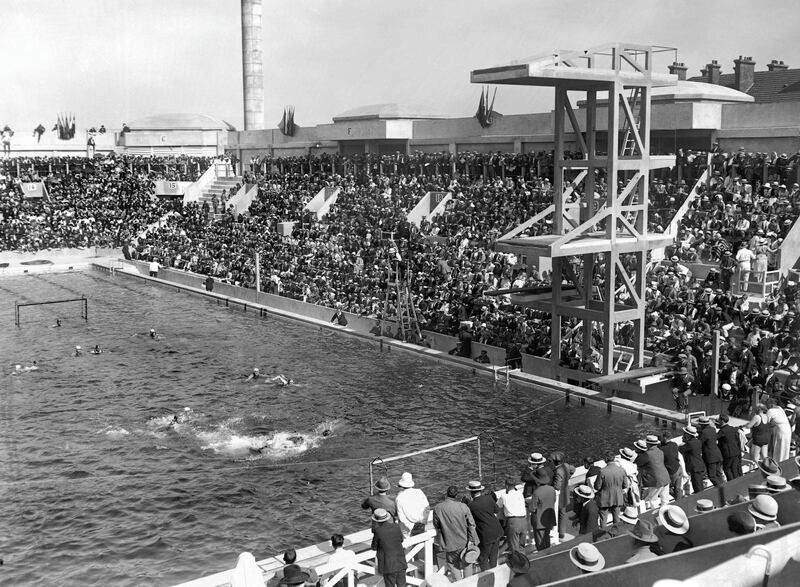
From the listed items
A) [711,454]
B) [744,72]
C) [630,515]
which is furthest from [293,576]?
[744,72]

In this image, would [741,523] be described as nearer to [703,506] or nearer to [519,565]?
[703,506]

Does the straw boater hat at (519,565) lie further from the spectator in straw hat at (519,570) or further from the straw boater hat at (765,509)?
the straw boater hat at (765,509)

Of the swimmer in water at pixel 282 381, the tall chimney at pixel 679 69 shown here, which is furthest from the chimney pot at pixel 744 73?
the swimmer in water at pixel 282 381

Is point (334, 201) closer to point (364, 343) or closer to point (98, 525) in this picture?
point (364, 343)

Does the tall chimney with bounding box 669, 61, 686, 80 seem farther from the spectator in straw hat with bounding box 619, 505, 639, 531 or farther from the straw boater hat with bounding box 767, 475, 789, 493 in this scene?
the straw boater hat with bounding box 767, 475, 789, 493

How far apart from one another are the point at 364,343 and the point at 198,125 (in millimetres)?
61577

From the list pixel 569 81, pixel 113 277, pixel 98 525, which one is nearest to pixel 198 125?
pixel 113 277

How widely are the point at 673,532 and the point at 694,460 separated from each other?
5.45 metres

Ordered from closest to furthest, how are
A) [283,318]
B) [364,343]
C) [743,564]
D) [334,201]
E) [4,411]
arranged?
[743,564]
[4,411]
[364,343]
[283,318]
[334,201]

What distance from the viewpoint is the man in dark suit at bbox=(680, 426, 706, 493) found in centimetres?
1372

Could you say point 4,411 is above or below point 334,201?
below

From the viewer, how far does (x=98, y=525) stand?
17.1m

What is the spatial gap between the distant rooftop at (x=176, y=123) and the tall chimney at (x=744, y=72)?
54293mm

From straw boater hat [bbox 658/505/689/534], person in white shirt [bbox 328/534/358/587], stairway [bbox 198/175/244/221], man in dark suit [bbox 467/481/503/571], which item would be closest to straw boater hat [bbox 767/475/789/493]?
straw boater hat [bbox 658/505/689/534]
